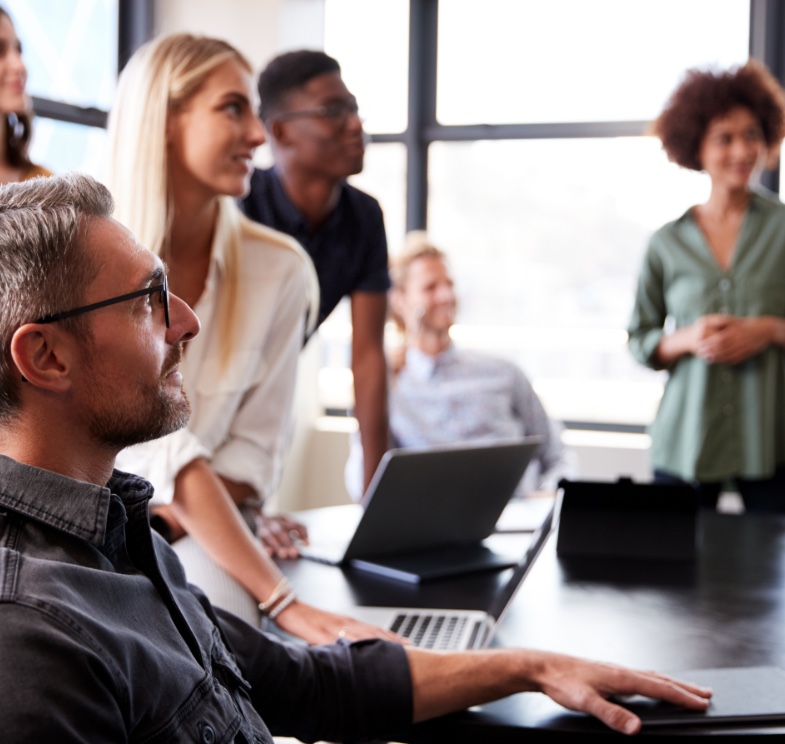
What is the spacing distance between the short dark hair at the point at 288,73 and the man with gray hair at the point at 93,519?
1520mm

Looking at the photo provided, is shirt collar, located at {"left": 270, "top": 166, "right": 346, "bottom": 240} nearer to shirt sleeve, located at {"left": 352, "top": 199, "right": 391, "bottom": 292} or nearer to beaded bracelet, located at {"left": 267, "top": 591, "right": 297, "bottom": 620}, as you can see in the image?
shirt sleeve, located at {"left": 352, "top": 199, "right": 391, "bottom": 292}

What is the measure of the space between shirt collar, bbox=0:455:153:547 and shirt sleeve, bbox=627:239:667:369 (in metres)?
2.46

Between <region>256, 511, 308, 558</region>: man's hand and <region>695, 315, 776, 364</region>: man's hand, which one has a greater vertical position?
<region>695, 315, 776, 364</region>: man's hand

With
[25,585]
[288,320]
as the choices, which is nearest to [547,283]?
[288,320]

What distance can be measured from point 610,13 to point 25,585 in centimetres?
428

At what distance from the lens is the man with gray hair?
2.86 feet

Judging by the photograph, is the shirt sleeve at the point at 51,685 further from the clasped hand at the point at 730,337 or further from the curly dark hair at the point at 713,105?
the curly dark hair at the point at 713,105

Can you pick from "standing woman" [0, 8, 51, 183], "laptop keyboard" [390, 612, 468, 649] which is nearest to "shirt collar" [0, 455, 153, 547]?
"laptop keyboard" [390, 612, 468, 649]

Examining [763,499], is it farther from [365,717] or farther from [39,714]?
[39,714]

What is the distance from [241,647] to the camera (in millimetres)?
1338

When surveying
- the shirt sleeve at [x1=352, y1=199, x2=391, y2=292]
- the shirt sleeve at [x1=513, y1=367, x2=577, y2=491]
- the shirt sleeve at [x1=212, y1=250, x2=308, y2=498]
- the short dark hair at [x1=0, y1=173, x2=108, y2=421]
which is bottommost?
the shirt sleeve at [x1=513, y1=367, x2=577, y2=491]

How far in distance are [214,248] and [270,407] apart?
1.03ft

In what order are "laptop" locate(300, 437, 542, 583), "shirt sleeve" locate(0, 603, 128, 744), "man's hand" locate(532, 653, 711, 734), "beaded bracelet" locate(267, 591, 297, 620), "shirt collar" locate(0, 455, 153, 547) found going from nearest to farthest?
"shirt sleeve" locate(0, 603, 128, 744), "shirt collar" locate(0, 455, 153, 547), "man's hand" locate(532, 653, 711, 734), "beaded bracelet" locate(267, 591, 297, 620), "laptop" locate(300, 437, 542, 583)

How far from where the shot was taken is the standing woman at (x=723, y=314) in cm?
307
